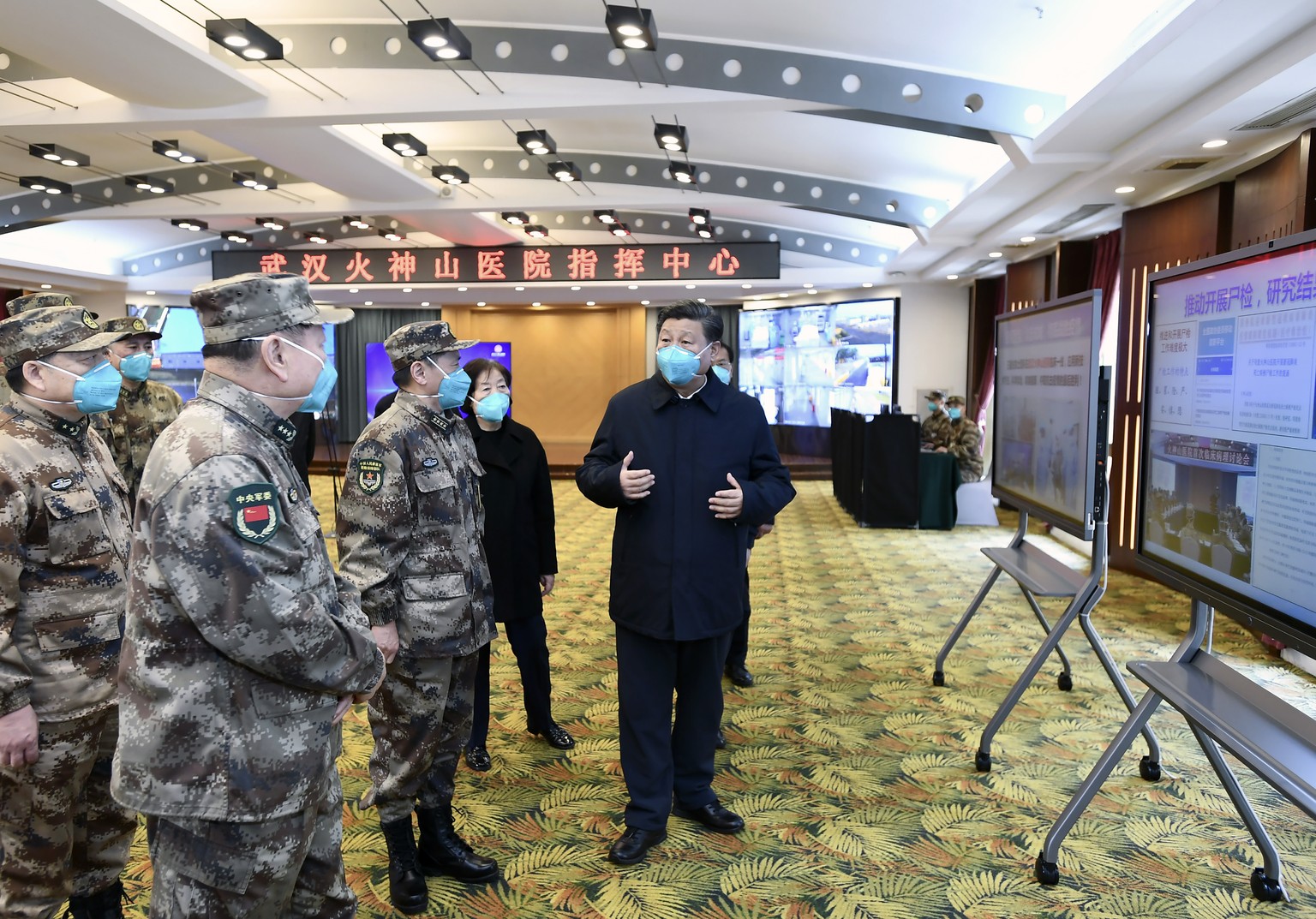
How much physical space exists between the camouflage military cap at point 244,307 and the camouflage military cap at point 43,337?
74cm

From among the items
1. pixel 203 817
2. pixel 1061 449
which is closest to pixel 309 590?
pixel 203 817

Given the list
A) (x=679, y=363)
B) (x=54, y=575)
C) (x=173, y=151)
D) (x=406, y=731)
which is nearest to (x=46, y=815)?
(x=54, y=575)

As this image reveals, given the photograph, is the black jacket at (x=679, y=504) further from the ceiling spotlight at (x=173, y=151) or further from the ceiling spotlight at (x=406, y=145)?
the ceiling spotlight at (x=173, y=151)

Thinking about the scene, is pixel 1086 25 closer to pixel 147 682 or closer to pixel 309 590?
pixel 309 590

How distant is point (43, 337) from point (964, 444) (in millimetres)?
8255

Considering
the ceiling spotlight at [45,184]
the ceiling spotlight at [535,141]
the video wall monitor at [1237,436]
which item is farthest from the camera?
the ceiling spotlight at [45,184]

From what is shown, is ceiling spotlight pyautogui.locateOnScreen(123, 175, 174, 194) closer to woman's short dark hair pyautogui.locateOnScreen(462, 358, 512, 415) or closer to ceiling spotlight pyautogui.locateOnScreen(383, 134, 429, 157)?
ceiling spotlight pyautogui.locateOnScreen(383, 134, 429, 157)

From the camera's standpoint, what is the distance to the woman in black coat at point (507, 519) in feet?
10.4

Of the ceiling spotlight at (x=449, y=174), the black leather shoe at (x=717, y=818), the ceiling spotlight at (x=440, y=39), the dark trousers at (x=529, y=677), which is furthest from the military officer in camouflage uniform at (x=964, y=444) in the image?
the black leather shoe at (x=717, y=818)

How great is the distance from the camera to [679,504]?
255 cm

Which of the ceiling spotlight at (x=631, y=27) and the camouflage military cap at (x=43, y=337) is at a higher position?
the ceiling spotlight at (x=631, y=27)

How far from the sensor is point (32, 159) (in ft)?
26.5

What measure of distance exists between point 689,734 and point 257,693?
1.57 metres

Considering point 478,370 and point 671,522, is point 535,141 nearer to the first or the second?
point 478,370
